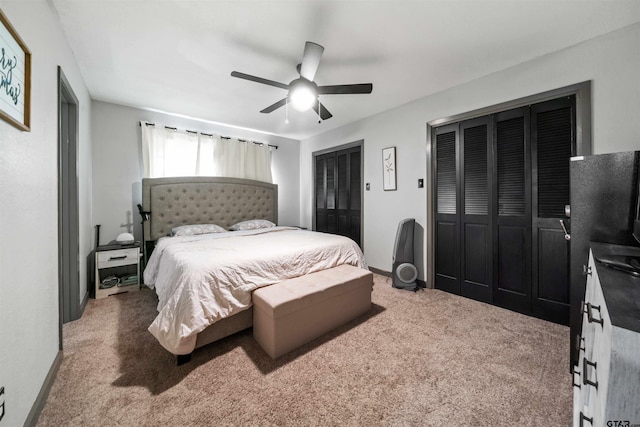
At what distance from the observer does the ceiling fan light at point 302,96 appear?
218 cm

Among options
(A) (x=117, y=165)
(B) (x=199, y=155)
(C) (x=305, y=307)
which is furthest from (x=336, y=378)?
(A) (x=117, y=165)

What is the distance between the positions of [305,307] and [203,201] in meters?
2.86

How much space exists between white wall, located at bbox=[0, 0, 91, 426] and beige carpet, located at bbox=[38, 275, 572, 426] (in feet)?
1.04

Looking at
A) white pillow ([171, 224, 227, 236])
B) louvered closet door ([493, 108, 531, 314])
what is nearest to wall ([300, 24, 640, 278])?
louvered closet door ([493, 108, 531, 314])

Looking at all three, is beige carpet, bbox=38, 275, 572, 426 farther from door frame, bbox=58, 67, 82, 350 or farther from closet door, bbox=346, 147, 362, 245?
closet door, bbox=346, 147, 362, 245

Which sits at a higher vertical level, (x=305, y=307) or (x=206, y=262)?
(x=206, y=262)

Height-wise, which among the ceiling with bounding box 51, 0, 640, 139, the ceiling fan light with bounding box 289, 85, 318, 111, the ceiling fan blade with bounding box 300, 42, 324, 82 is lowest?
the ceiling fan light with bounding box 289, 85, 318, 111

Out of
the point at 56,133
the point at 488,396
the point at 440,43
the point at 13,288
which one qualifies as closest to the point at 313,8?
the point at 440,43

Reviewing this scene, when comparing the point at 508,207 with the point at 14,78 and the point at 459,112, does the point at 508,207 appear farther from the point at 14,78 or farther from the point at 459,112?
the point at 14,78

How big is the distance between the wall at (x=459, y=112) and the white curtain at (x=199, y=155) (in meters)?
1.16

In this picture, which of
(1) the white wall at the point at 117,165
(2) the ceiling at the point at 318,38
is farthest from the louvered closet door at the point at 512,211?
(1) the white wall at the point at 117,165

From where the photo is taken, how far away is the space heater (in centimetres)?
315

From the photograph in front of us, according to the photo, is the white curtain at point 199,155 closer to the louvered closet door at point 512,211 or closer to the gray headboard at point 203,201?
the gray headboard at point 203,201

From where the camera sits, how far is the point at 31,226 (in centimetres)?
132
